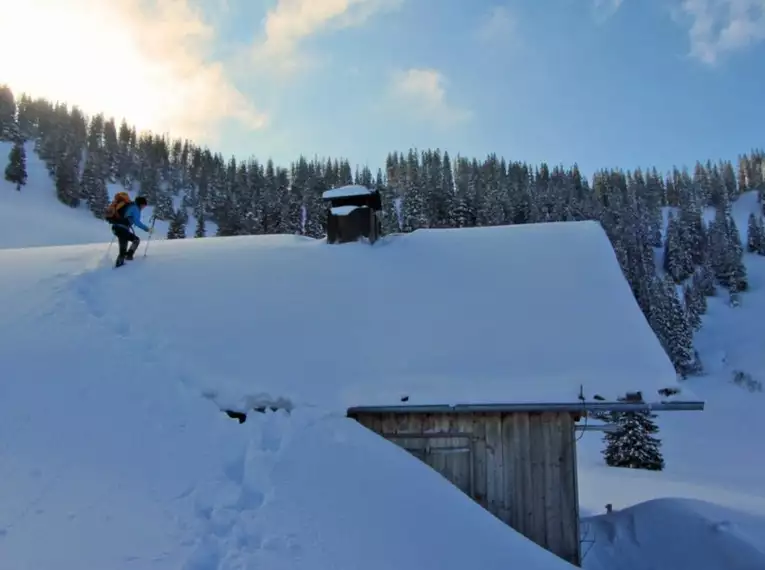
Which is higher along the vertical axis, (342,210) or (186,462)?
(342,210)

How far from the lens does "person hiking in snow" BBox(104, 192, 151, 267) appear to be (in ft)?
29.9

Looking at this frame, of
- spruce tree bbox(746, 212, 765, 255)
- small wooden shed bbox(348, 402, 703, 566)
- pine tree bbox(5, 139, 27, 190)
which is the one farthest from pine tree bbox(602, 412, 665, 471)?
pine tree bbox(5, 139, 27, 190)

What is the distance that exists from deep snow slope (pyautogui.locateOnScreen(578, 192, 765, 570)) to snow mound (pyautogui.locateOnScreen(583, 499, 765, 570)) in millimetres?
13

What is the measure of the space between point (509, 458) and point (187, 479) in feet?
12.5

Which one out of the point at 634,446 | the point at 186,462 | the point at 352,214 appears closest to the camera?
the point at 186,462

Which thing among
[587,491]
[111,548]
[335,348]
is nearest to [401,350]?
[335,348]

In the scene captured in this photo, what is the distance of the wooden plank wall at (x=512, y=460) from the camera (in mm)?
6340

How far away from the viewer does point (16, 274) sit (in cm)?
852

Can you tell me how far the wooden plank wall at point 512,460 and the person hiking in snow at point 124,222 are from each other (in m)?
5.58

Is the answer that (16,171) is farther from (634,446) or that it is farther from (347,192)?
(634,446)

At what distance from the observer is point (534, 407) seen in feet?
20.0

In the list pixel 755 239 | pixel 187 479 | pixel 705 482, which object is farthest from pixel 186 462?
pixel 755 239

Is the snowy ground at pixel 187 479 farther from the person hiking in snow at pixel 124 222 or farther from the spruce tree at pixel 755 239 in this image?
the spruce tree at pixel 755 239

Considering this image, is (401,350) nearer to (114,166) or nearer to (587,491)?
(587,491)
